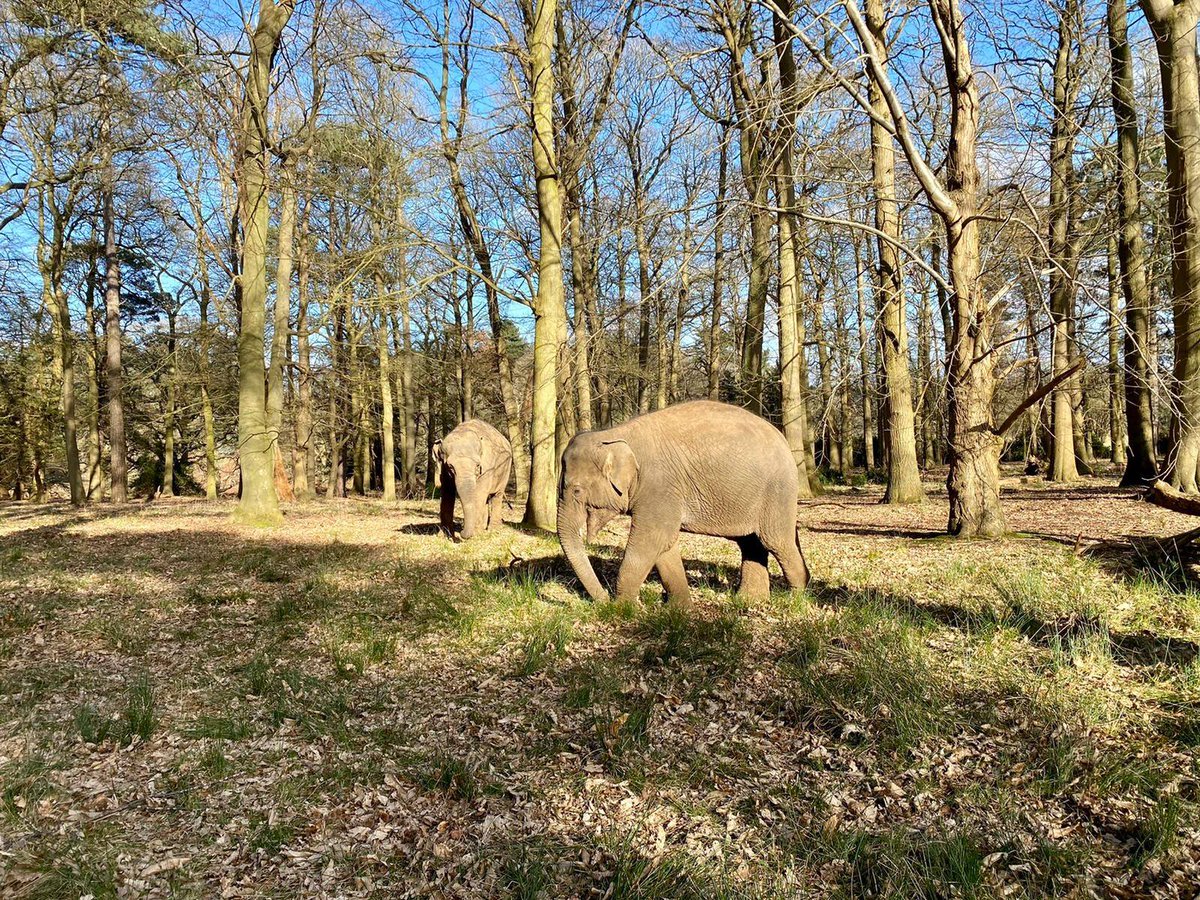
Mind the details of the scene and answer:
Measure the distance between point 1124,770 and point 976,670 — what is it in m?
1.34

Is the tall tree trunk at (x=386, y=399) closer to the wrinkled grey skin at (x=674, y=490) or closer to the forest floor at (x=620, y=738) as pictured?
the forest floor at (x=620, y=738)

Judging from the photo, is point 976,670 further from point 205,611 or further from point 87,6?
point 87,6

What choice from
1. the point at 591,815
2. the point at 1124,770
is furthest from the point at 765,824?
the point at 1124,770

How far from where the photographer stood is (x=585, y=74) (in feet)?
50.5

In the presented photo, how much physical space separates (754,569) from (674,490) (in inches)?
47.9

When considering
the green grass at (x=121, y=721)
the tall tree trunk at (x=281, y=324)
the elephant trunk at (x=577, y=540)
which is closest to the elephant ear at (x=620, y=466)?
the elephant trunk at (x=577, y=540)

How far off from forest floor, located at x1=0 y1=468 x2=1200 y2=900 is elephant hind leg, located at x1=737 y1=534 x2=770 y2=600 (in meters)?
0.35

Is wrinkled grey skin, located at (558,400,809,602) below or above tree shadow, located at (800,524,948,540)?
above

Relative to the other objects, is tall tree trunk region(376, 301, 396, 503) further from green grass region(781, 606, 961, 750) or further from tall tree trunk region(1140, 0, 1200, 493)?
green grass region(781, 606, 961, 750)

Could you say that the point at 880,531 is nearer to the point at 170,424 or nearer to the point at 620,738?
the point at 620,738

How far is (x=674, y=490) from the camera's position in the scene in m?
6.71

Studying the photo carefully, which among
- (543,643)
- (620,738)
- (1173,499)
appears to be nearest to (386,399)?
(543,643)

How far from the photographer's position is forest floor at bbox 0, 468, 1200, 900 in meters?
2.86

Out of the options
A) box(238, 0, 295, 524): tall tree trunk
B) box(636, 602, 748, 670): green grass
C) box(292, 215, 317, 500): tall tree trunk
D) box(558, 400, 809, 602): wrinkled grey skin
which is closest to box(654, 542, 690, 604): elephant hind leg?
box(558, 400, 809, 602): wrinkled grey skin
